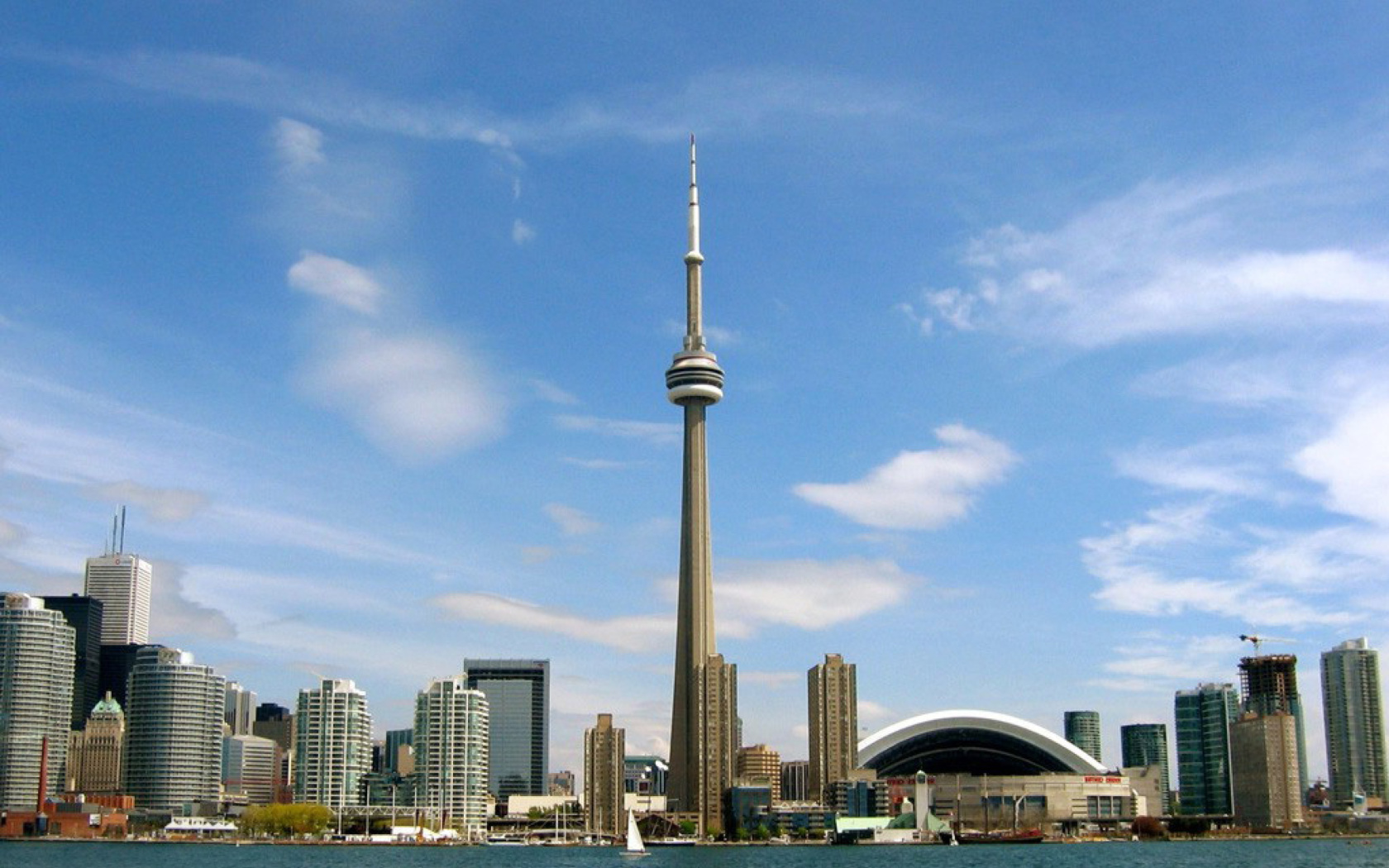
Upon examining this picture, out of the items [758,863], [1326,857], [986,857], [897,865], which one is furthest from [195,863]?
[1326,857]

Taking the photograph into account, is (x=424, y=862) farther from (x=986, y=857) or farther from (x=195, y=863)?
(x=986, y=857)

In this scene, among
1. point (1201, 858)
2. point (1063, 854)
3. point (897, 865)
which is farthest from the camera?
point (1063, 854)

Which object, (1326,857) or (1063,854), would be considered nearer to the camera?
(1326,857)

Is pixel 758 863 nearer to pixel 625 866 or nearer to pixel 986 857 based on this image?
pixel 625 866

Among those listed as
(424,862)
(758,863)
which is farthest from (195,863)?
(758,863)

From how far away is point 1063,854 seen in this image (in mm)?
197125

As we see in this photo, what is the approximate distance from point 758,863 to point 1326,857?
63.8 metres

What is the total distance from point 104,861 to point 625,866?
65217mm

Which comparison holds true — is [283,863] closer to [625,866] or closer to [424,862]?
[424,862]

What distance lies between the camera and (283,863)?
183m

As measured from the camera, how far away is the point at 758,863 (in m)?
172

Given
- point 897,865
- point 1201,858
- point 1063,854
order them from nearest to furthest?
1. point 897,865
2. point 1201,858
3. point 1063,854

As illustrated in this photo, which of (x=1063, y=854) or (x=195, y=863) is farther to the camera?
(x=1063, y=854)

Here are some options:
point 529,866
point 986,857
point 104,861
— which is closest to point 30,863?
point 104,861
